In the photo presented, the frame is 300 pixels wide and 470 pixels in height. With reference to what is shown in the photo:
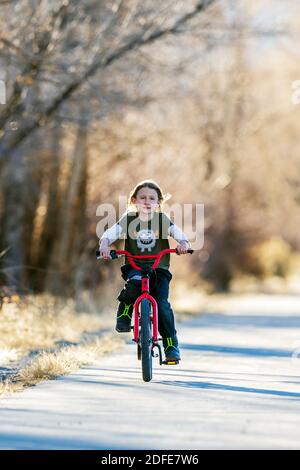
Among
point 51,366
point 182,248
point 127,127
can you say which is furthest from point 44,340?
point 127,127

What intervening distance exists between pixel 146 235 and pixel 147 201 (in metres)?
0.35

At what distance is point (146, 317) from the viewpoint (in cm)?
1151

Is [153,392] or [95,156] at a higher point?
[95,156]

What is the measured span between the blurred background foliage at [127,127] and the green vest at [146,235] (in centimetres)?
440

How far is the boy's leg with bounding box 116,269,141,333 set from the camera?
38.9 feet

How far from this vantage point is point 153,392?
10844mm

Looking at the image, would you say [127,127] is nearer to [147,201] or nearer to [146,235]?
[147,201]

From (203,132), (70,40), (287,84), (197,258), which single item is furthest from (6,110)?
(287,84)

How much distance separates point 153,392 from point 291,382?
1.85m

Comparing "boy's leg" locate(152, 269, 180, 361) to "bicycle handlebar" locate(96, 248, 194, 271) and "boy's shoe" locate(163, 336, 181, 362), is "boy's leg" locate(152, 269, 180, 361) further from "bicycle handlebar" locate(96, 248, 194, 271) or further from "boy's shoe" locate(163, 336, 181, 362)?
"bicycle handlebar" locate(96, 248, 194, 271)

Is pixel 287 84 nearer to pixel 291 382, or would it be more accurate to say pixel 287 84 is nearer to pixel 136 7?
pixel 136 7

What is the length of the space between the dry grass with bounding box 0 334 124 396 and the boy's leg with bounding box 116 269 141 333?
2.76 ft

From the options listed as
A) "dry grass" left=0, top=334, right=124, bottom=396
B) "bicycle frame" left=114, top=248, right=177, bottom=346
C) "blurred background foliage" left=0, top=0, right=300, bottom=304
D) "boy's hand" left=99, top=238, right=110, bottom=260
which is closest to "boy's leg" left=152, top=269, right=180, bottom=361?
"bicycle frame" left=114, top=248, right=177, bottom=346

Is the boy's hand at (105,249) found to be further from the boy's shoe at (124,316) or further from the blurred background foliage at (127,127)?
the blurred background foliage at (127,127)
